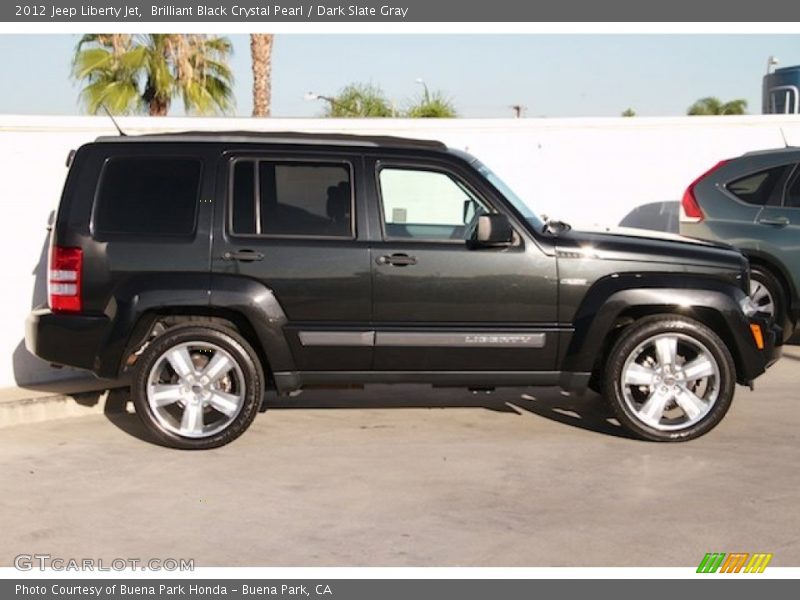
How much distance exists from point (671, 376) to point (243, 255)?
291 cm

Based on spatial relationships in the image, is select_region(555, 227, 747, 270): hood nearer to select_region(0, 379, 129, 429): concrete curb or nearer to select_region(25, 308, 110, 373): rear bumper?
select_region(25, 308, 110, 373): rear bumper

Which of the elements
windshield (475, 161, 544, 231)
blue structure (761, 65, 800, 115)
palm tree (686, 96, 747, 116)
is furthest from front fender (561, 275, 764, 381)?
palm tree (686, 96, 747, 116)

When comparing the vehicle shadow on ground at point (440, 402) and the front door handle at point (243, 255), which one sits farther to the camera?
the vehicle shadow on ground at point (440, 402)

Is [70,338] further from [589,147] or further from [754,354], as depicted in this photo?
[589,147]

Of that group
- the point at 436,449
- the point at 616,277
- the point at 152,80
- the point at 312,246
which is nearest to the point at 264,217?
the point at 312,246

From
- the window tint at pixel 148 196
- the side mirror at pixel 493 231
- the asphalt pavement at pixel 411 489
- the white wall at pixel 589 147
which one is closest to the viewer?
the asphalt pavement at pixel 411 489

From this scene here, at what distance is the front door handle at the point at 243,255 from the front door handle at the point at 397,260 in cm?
77

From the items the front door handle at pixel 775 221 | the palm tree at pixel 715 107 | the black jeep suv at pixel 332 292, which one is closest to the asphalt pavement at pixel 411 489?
the black jeep suv at pixel 332 292

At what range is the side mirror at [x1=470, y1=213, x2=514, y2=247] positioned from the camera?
22.4 feet

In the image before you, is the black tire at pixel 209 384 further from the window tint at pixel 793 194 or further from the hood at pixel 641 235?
the window tint at pixel 793 194

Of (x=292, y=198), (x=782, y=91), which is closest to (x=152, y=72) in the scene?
(x=782, y=91)

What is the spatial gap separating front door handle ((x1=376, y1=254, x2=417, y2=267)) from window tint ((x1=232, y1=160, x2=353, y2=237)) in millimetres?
282

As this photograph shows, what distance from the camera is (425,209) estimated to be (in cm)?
807

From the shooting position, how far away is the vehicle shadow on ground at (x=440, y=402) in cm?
789
